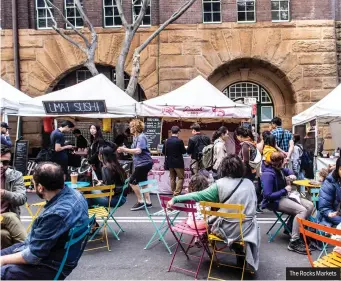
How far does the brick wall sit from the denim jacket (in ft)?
42.8

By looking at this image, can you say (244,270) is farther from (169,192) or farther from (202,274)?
(169,192)

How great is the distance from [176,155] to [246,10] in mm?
8745

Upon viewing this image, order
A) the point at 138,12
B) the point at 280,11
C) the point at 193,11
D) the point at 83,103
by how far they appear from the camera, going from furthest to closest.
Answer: the point at 138,12
the point at 280,11
the point at 193,11
the point at 83,103

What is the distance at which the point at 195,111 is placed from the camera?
34.5 ft

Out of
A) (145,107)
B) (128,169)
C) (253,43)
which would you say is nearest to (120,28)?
(253,43)

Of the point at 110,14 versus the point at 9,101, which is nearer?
the point at 9,101

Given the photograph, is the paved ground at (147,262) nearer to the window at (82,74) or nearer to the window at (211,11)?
the window at (82,74)

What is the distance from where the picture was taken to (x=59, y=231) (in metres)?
3.10

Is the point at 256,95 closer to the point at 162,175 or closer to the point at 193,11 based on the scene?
the point at 193,11

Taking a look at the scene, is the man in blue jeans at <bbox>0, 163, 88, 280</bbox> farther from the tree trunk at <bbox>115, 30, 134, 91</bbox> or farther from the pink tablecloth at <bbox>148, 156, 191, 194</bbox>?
the tree trunk at <bbox>115, 30, 134, 91</bbox>

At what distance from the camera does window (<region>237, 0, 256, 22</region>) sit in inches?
611

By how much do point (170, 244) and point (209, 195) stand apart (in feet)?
5.36

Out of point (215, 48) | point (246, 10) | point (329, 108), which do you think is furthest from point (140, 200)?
point (246, 10)

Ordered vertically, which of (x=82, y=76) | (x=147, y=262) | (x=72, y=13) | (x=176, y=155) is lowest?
(x=147, y=262)
